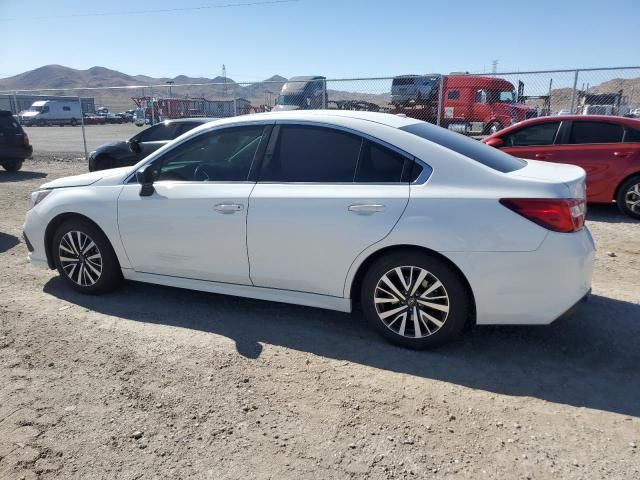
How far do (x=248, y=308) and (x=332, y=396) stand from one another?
5.04 feet

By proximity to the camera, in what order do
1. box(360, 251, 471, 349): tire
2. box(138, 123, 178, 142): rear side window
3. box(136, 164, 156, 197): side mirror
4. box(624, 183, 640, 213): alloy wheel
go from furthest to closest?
box(138, 123, 178, 142): rear side window < box(624, 183, 640, 213): alloy wheel < box(136, 164, 156, 197): side mirror < box(360, 251, 471, 349): tire

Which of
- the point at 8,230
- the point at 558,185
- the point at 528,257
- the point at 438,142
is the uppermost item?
the point at 438,142

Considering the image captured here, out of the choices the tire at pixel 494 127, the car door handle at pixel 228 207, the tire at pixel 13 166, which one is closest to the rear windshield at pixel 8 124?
the tire at pixel 13 166

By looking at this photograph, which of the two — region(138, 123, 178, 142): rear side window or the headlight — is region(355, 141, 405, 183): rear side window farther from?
region(138, 123, 178, 142): rear side window

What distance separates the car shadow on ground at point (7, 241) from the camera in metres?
6.45

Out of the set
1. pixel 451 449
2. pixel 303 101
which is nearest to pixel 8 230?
pixel 451 449

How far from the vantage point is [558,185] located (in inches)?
127

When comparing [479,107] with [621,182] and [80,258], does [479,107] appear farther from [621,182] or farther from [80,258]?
[80,258]

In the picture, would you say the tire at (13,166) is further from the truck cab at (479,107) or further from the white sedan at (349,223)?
the truck cab at (479,107)

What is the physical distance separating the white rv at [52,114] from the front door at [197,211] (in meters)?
47.1

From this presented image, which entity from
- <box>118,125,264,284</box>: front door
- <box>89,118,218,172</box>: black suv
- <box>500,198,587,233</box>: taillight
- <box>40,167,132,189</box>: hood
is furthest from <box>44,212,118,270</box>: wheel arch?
<box>89,118,218,172</box>: black suv

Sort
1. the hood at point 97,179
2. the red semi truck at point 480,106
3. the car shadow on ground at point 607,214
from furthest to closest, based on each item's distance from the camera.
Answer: the red semi truck at point 480,106 → the car shadow on ground at point 607,214 → the hood at point 97,179

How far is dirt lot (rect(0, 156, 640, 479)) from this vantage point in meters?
2.50

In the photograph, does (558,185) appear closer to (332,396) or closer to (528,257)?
(528,257)
